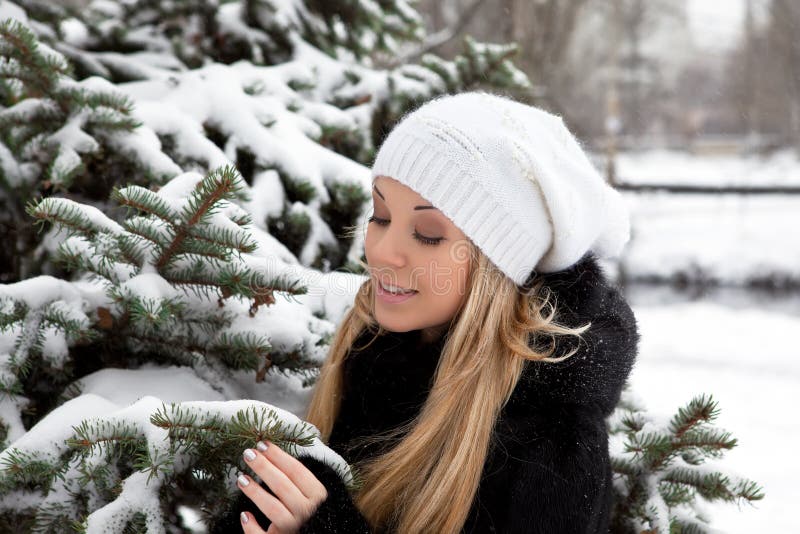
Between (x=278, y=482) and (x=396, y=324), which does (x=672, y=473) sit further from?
(x=278, y=482)

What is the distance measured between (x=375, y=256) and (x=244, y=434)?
466mm

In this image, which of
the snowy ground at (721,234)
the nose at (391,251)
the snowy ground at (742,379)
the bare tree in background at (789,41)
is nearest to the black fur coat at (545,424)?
the nose at (391,251)

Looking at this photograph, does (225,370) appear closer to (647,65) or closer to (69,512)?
(69,512)

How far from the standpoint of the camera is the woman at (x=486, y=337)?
1260 millimetres

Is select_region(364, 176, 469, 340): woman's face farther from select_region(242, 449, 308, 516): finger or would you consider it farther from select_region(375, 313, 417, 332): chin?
select_region(242, 449, 308, 516): finger

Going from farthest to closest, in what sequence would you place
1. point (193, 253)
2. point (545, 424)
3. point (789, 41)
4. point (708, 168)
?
point (708, 168)
point (789, 41)
point (193, 253)
point (545, 424)

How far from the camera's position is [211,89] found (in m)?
2.09

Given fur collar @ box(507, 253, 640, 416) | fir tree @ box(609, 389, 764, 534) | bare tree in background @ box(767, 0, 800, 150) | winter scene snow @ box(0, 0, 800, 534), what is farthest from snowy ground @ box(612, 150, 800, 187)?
fur collar @ box(507, 253, 640, 416)

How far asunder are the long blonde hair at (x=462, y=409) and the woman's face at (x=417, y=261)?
0.12ft

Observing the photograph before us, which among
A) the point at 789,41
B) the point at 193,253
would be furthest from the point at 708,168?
the point at 193,253

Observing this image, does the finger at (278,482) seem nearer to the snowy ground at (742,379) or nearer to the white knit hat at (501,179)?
the white knit hat at (501,179)

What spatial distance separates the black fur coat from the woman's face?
13 centimetres

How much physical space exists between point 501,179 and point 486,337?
0.33 metres

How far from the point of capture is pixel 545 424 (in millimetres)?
1309
